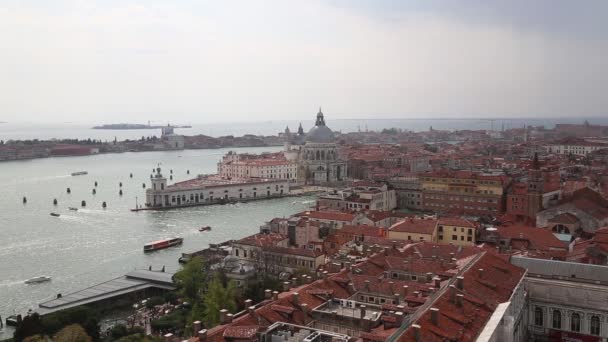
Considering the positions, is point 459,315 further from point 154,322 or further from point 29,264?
point 29,264

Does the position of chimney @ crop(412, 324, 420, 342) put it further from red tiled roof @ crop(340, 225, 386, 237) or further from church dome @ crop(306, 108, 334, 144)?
church dome @ crop(306, 108, 334, 144)

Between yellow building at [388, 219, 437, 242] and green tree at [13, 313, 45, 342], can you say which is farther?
yellow building at [388, 219, 437, 242]

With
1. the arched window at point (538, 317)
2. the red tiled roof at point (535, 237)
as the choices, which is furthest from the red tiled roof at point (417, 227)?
the arched window at point (538, 317)

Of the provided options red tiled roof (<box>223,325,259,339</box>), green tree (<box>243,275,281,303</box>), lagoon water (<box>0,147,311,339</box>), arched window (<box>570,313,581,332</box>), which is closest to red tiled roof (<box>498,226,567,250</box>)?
arched window (<box>570,313,581,332</box>)

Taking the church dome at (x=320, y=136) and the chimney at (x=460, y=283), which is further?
the church dome at (x=320, y=136)

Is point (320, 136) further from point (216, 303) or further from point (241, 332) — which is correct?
point (241, 332)

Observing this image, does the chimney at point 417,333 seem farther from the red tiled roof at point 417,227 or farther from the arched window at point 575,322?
the red tiled roof at point 417,227
